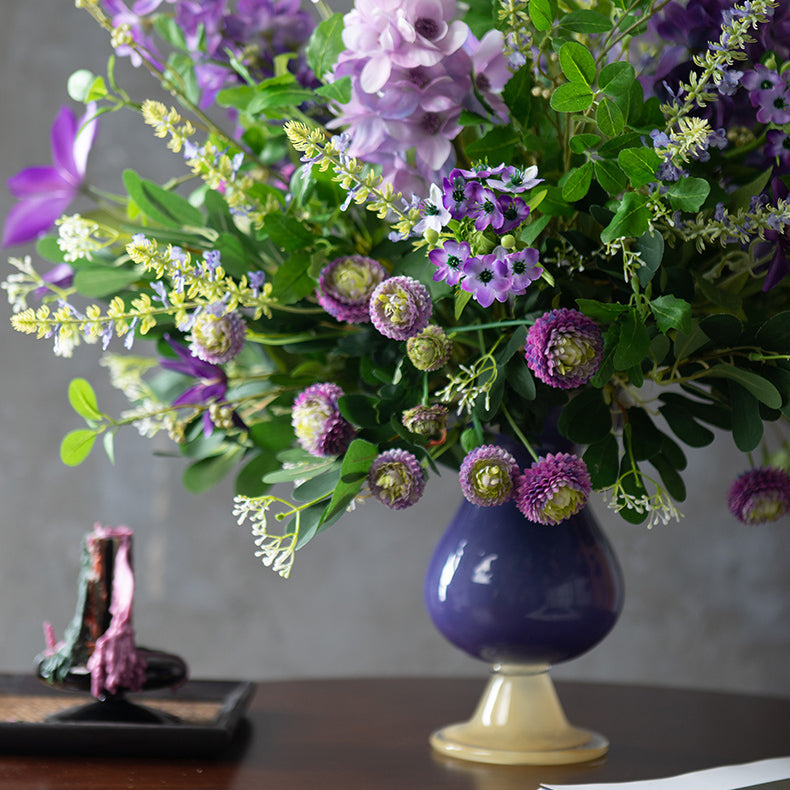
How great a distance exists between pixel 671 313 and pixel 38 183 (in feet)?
1.85

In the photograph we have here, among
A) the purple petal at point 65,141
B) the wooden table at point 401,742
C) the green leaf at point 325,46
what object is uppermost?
the green leaf at point 325,46

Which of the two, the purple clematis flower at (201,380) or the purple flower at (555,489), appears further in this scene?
the purple clematis flower at (201,380)

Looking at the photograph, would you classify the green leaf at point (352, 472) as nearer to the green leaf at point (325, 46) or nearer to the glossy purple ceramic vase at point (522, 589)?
the glossy purple ceramic vase at point (522, 589)

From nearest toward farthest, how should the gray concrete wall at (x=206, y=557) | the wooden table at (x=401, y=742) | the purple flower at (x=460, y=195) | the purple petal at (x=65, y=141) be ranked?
the purple flower at (x=460, y=195)
the wooden table at (x=401, y=742)
the purple petal at (x=65, y=141)
the gray concrete wall at (x=206, y=557)

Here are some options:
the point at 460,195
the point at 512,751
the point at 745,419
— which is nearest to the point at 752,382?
the point at 745,419

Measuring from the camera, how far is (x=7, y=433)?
5.06ft

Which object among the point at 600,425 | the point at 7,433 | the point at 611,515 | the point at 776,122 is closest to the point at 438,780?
the point at 600,425

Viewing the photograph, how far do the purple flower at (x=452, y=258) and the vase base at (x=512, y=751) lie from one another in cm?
39

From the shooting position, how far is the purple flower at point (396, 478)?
633 millimetres

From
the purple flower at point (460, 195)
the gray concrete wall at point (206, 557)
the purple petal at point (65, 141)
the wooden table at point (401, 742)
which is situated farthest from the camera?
the gray concrete wall at point (206, 557)

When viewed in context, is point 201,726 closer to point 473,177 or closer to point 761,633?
point 473,177

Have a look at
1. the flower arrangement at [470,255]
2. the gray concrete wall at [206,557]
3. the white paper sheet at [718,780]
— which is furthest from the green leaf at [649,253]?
the gray concrete wall at [206,557]

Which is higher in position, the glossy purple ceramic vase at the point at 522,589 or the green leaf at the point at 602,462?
the green leaf at the point at 602,462

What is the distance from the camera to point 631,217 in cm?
61
